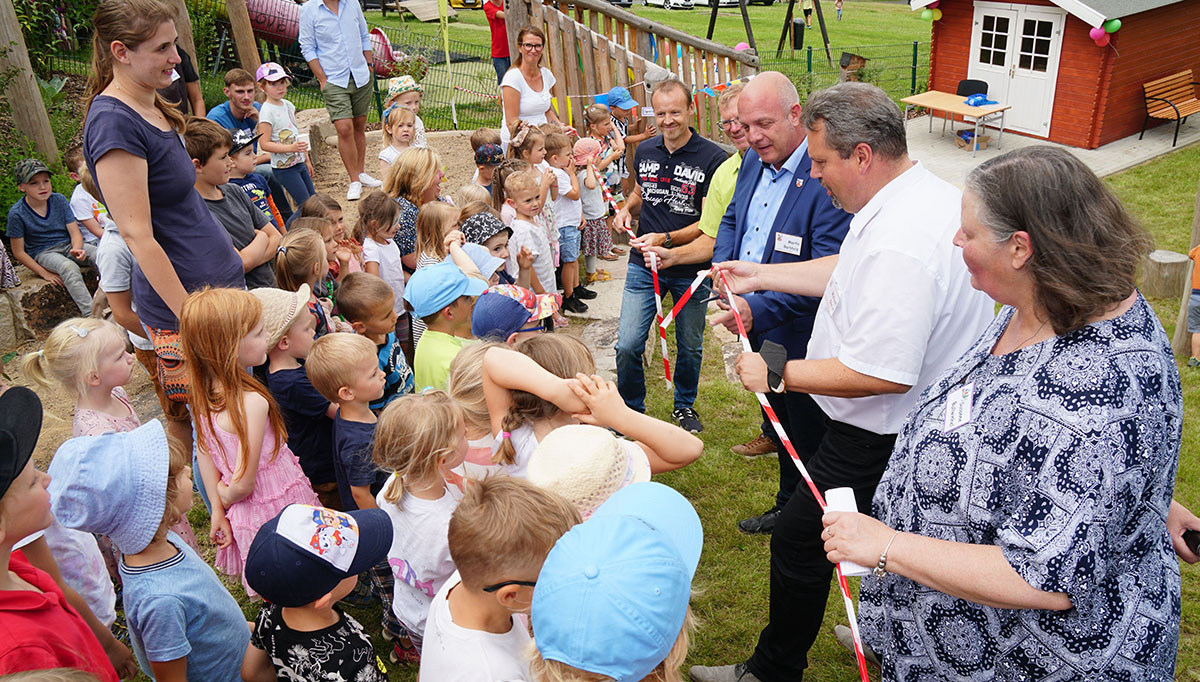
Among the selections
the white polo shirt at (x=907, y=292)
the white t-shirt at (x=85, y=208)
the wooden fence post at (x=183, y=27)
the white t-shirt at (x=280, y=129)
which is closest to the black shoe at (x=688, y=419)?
the white polo shirt at (x=907, y=292)

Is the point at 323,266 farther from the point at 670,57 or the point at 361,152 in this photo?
the point at 670,57

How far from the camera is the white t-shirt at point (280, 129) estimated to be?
742 centimetres

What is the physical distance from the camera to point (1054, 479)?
74.4 inches

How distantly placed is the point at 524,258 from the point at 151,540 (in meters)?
3.37

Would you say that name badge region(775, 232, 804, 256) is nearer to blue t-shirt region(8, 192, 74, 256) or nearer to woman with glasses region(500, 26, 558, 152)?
woman with glasses region(500, 26, 558, 152)

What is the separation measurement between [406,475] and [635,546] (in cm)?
134

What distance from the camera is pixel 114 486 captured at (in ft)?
8.48

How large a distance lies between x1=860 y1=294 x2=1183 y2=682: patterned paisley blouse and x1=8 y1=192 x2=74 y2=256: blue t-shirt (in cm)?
694

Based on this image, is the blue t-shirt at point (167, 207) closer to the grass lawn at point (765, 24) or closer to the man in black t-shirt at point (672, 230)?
the man in black t-shirt at point (672, 230)

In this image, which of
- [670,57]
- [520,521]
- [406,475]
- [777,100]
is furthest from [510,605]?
→ [670,57]

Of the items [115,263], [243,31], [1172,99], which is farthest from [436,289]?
[1172,99]

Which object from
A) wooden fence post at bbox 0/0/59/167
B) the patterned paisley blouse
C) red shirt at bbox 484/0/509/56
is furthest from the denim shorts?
red shirt at bbox 484/0/509/56

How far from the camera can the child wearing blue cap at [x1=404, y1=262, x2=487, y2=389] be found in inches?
154

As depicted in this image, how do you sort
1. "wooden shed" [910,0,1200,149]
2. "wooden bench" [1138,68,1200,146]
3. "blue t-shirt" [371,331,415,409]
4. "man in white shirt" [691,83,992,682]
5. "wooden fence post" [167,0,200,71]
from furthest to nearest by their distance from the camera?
"wooden bench" [1138,68,1200,146] < "wooden shed" [910,0,1200,149] < "wooden fence post" [167,0,200,71] < "blue t-shirt" [371,331,415,409] < "man in white shirt" [691,83,992,682]
